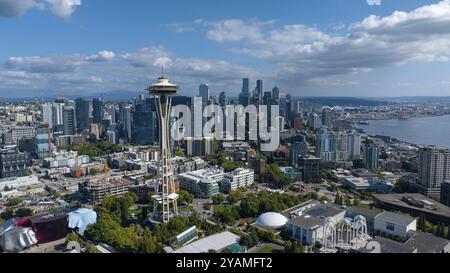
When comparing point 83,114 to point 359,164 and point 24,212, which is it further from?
point 359,164

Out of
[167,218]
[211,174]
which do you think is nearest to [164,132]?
[167,218]

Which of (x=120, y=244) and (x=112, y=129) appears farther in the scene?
(x=112, y=129)

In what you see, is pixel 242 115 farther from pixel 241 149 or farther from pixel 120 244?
pixel 120 244

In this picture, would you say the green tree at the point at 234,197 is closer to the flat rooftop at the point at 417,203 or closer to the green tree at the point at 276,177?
the green tree at the point at 276,177

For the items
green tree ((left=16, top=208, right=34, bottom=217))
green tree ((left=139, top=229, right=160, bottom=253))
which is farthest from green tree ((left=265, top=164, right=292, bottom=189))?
green tree ((left=16, top=208, right=34, bottom=217))

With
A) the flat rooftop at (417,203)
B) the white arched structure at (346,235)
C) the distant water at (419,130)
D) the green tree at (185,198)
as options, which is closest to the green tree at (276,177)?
the flat rooftop at (417,203)

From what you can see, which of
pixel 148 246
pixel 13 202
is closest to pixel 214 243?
pixel 148 246
